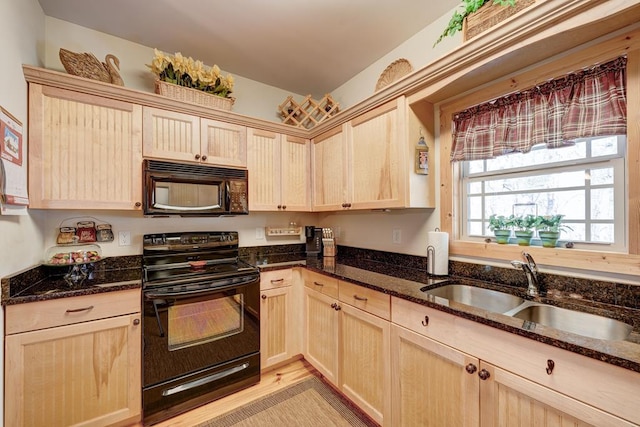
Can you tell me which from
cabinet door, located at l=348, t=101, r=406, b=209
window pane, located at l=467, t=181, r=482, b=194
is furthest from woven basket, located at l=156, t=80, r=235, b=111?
window pane, located at l=467, t=181, r=482, b=194

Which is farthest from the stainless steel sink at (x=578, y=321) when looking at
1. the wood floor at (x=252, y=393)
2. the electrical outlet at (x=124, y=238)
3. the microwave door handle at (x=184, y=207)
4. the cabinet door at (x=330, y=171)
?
the electrical outlet at (x=124, y=238)

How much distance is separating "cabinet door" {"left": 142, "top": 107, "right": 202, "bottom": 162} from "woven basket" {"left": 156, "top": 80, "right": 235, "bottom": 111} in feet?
0.41

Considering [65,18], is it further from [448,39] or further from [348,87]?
[448,39]

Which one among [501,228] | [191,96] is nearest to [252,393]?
[501,228]

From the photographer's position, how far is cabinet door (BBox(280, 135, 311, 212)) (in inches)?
99.0

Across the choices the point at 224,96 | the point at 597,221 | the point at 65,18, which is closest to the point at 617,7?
the point at 597,221

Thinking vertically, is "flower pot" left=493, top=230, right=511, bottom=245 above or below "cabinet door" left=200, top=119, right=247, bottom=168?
below

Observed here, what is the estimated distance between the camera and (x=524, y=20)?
1.17 metres

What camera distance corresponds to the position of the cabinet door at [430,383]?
1141mm

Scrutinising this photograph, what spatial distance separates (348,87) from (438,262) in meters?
1.95

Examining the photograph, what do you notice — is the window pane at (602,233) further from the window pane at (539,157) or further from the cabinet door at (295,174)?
the cabinet door at (295,174)

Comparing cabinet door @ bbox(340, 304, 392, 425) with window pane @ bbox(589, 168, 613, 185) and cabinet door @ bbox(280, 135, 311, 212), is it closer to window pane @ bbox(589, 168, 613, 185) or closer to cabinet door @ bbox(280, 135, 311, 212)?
cabinet door @ bbox(280, 135, 311, 212)

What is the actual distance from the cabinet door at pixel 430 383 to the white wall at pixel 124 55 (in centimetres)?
243

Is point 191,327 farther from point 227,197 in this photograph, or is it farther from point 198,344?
point 227,197
